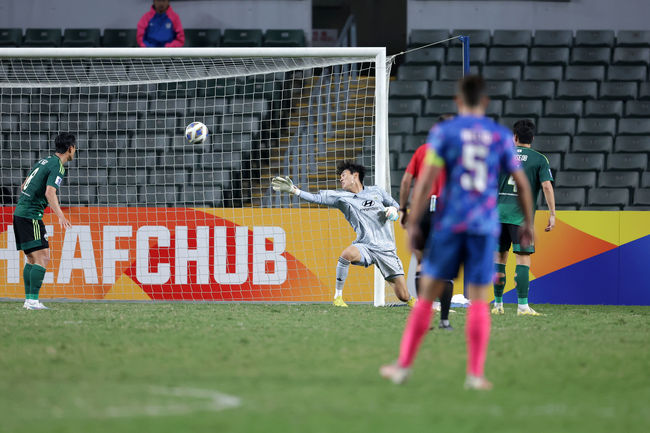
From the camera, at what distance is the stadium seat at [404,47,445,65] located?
1494cm

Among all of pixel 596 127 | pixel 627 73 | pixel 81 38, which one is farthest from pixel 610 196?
pixel 81 38

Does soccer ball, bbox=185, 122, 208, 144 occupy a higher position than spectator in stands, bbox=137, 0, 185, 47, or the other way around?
spectator in stands, bbox=137, 0, 185, 47

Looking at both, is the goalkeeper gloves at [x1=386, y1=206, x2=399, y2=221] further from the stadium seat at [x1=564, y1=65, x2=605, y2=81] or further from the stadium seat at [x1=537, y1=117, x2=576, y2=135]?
the stadium seat at [x1=564, y1=65, x2=605, y2=81]

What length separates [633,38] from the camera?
50.4 feet

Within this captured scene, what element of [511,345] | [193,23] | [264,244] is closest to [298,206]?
[264,244]

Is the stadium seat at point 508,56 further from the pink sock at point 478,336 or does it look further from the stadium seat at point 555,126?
the pink sock at point 478,336

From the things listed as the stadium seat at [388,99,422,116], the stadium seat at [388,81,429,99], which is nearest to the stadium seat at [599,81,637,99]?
the stadium seat at [388,81,429,99]

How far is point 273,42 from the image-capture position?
15.0 m

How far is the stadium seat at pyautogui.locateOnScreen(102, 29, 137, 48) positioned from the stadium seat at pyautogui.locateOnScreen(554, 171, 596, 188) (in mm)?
7620

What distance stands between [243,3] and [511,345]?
1206cm

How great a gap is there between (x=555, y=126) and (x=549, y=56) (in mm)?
1753

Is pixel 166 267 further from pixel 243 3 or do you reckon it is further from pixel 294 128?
pixel 243 3

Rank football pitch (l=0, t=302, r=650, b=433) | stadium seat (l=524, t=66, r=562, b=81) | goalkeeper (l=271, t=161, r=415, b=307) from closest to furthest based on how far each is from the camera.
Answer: football pitch (l=0, t=302, r=650, b=433), goalkeeper (l=271, t=161, r=415, b=307), stadium seat (l=524, t=66, r=562, b=81)

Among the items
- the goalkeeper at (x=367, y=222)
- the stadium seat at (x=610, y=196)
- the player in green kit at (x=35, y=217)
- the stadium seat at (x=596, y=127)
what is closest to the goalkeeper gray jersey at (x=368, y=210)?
the goalkeeper at (x=367, y=222)
